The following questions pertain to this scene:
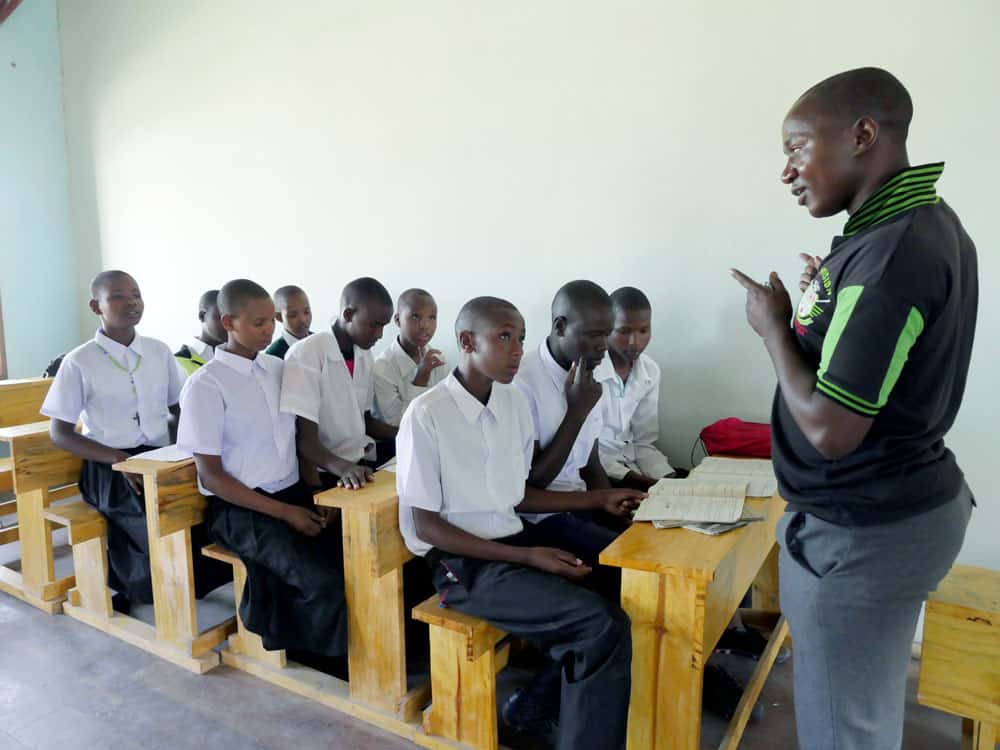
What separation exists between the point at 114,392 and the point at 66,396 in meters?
0.17

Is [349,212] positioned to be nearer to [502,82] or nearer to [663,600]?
[502,82]

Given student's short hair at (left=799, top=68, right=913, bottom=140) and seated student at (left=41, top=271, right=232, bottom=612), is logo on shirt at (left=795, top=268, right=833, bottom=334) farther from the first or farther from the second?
seated student at (left=41, top=271, right=232, bottom=612)

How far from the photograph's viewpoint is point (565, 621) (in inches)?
61.4

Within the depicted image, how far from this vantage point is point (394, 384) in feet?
9.57

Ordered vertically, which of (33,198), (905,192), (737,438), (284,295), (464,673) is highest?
(33,198)

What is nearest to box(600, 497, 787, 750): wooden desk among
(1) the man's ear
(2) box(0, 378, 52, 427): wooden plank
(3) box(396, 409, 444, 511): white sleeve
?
(3) box(396, 409, 444, 511): white sleeve

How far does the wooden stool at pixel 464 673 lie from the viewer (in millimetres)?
1716

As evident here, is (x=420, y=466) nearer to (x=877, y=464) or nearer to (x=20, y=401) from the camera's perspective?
(x=877, y=464)

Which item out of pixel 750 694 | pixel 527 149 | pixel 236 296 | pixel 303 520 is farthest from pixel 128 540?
pixel 527 149

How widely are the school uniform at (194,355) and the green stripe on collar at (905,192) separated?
128 inches

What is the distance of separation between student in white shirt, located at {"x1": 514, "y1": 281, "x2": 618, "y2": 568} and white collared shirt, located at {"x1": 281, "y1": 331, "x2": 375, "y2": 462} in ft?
2.31

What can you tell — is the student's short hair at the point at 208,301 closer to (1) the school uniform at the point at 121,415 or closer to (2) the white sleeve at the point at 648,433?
(1) the school uniform at the point at 121,415

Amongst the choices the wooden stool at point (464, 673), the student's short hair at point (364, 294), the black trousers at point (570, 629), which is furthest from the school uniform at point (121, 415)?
the black trousers at point (570, 629)

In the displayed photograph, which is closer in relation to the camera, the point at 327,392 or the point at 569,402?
the point at 569,402
